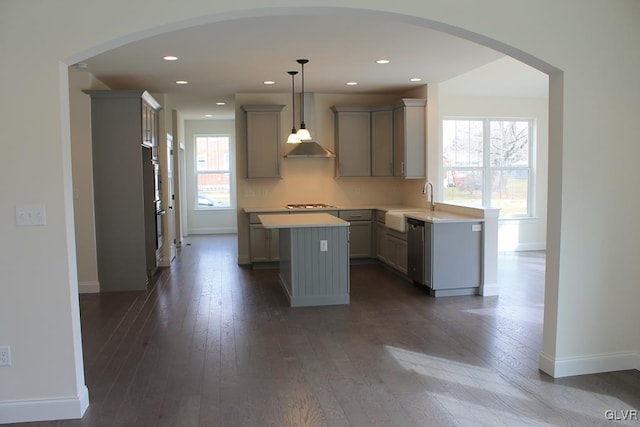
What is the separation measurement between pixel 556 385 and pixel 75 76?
561 centimetres

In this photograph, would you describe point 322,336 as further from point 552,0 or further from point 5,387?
point 552,0

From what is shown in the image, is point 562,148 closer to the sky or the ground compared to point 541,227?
closer to the sky

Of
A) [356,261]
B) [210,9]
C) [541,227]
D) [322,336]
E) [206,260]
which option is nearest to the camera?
[210,9]

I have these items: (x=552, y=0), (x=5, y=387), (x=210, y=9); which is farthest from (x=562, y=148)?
(x=5, y=387)

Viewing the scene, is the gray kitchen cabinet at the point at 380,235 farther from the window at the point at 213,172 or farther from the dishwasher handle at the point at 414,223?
the window at the point at 213,172

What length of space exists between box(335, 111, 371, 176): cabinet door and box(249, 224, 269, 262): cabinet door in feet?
4.82

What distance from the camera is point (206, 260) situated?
8398 mm

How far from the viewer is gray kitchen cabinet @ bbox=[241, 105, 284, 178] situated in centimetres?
754

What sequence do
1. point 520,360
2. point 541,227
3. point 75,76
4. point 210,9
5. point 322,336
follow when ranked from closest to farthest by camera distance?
point 210,9
point 520,360
point 322,336
point 75,76
point 541,227

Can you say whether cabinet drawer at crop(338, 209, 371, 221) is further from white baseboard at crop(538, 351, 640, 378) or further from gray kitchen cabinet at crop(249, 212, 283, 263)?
white baseboard at crop(538, 351, 640, 378)

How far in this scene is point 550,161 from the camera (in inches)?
139

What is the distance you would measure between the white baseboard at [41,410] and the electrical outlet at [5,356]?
8.9 inches

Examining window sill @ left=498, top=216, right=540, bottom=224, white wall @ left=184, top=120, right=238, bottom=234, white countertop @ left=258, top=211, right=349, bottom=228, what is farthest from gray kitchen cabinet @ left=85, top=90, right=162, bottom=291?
window sill @ left=498, top=216, right=540, bottom=224

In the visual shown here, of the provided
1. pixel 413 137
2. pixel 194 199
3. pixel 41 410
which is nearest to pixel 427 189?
pixel 413 137
